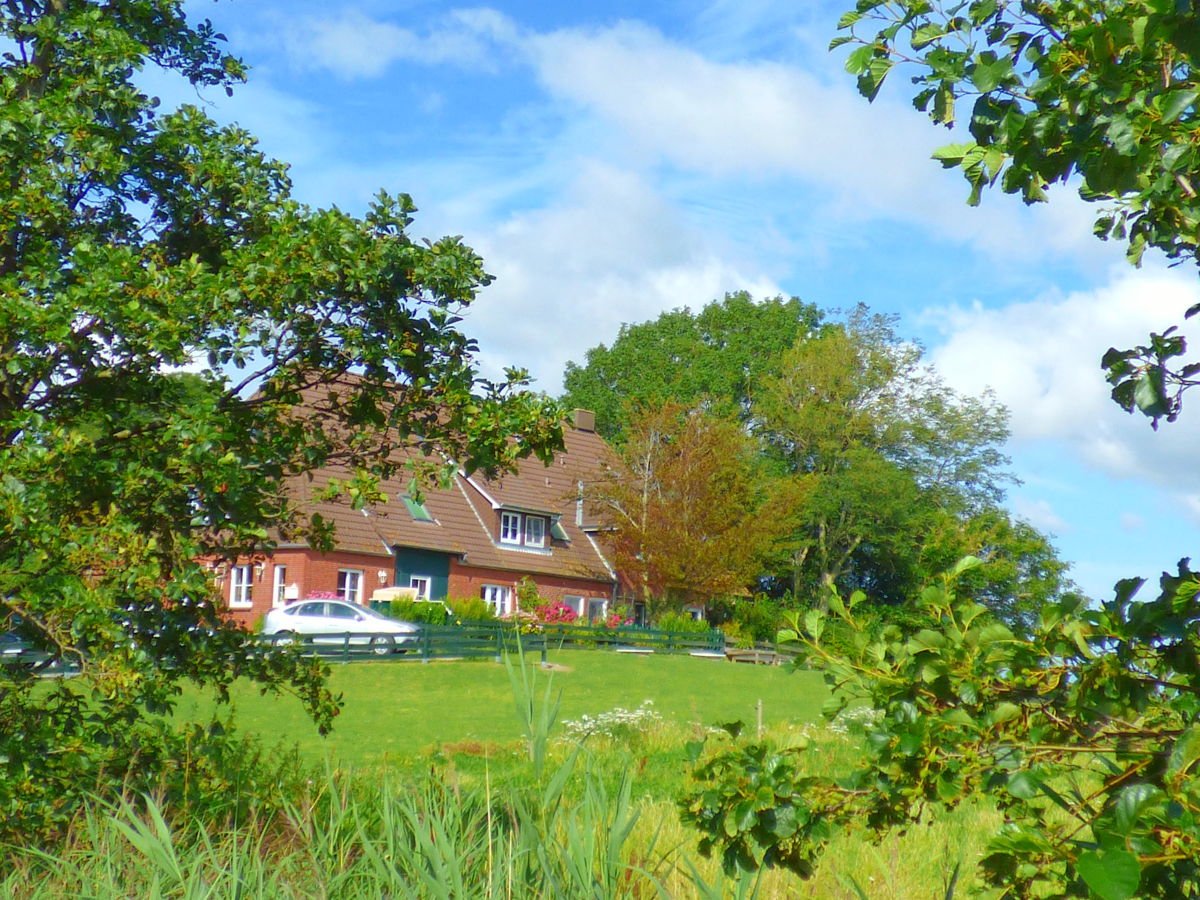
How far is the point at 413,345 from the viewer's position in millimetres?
7148

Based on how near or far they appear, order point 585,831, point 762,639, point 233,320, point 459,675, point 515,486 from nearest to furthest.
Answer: point 585,831 < point 233,320 < point 459,675 < point 515,486 < point 762,639

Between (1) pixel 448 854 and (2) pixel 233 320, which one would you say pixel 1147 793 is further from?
→ (2) pixel 233 320

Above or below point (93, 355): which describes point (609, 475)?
above

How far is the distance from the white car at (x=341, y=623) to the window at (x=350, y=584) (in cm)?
675

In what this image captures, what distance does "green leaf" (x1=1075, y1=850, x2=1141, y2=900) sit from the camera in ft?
8.11

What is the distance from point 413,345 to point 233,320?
1.03 metres

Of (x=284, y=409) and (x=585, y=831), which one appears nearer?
(x=585, y=831)

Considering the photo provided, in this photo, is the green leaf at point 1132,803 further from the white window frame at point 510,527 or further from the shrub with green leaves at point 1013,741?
the white window frame at point 510,527

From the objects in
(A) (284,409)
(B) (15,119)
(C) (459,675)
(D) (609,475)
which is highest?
(D) (609,475)

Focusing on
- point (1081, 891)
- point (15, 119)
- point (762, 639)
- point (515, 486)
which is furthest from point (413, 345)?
point (762, 639)

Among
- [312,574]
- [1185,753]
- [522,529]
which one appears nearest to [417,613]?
[312,574]

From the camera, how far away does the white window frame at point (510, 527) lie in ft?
152

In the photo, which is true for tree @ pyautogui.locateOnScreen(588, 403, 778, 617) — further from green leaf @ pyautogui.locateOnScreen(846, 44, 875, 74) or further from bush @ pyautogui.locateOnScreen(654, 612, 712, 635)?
green leaf @ pyautogui.locateOnScreen(846, 44, 875, 74)

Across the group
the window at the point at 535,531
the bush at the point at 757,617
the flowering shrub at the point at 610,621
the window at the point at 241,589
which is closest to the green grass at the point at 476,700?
the flowering shrub at the point at 610,621
